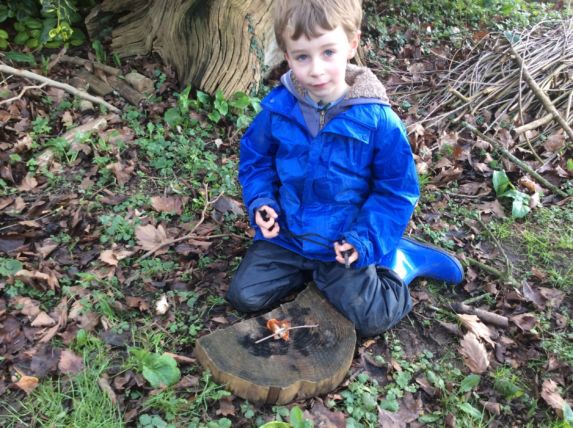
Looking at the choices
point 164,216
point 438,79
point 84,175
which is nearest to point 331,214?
point 164,216

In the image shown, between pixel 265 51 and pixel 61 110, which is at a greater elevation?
pixel 265 51

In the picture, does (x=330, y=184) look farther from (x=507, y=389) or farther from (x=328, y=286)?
(x=507, y=389)

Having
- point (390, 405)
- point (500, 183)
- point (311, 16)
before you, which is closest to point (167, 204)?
point (311, 16)

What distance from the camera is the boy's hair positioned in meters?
2.40

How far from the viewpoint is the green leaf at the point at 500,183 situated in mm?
3982

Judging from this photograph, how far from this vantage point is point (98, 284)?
9.91 feet

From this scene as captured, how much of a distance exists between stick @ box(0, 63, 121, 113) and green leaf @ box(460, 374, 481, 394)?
3.39 metres

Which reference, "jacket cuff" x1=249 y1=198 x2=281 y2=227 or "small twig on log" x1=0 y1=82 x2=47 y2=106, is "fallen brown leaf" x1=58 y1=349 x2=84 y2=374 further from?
"small twig on log" x1=0 y1=82 x2=47 y2=106

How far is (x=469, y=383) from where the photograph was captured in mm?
2662

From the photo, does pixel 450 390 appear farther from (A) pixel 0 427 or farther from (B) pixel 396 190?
(A) pixel 0 427

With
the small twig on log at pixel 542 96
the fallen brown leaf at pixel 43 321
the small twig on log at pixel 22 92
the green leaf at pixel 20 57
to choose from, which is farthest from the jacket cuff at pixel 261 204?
the small twig on log at pixel 542 96

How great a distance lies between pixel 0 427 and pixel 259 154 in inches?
76.8

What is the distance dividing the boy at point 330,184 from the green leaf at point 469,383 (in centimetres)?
49

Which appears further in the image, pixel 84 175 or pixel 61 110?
pixel 61 110
